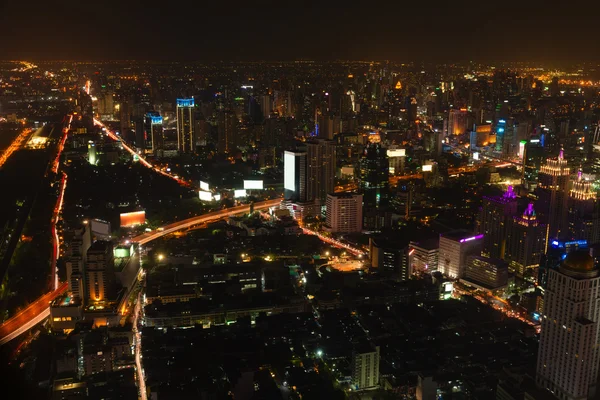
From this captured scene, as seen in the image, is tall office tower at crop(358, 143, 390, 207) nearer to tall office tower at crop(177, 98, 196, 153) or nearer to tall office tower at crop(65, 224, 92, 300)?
tall office tower at crop(65, 224, 92, 300)

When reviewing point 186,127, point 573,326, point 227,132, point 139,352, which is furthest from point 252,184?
point 573,326

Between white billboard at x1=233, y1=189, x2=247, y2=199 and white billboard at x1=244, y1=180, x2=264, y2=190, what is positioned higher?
white billboard at x1=244, y1=180, x2=264, y2=190

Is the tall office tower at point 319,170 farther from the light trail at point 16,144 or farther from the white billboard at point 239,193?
the light trail at point 16,144

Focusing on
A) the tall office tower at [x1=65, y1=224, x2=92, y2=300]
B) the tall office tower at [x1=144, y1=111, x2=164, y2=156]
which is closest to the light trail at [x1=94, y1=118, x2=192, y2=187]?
the tall office tower at [x1=144, y1=111, x2=164, y2=156]

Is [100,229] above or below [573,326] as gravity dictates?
below

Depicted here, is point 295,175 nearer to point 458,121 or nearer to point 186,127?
point 186,127

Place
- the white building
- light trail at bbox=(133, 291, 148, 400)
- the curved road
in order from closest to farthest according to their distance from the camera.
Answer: light trail at bbox=(133, 291, 148, 400)
the curved road
the white building

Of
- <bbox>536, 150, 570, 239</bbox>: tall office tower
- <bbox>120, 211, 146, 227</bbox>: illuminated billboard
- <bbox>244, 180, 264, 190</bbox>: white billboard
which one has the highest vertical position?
<bbox>536, 150, 570, 239</bbox>: tall office tower
